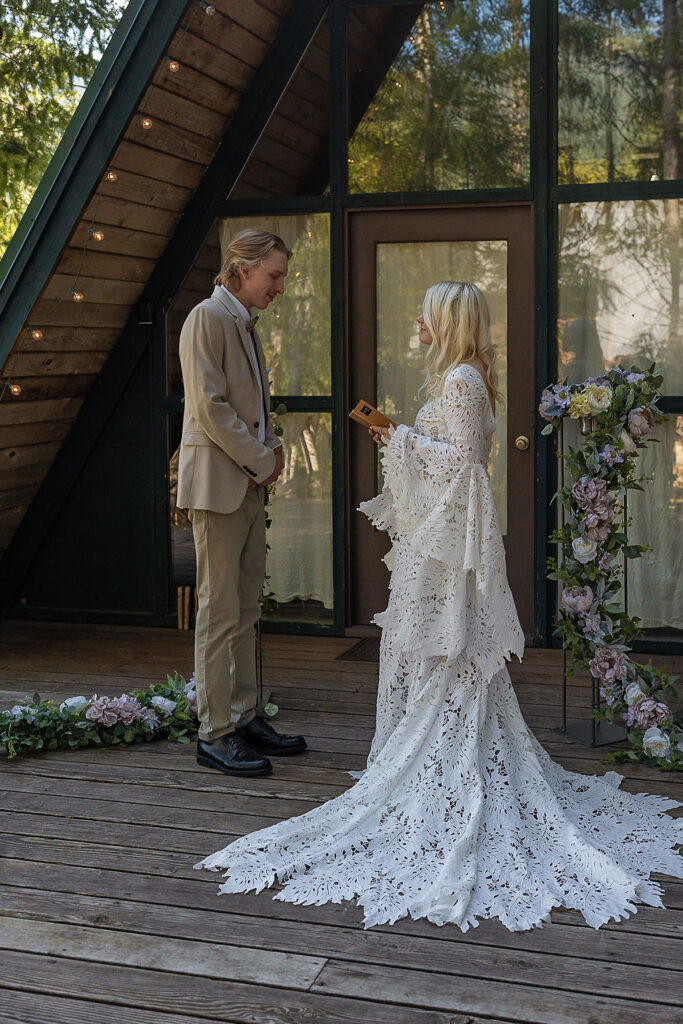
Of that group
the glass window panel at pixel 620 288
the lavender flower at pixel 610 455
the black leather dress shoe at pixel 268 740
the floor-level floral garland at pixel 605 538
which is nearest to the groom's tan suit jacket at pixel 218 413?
the black leather dress shoe at pixel 268 740

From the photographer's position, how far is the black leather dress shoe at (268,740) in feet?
12.6

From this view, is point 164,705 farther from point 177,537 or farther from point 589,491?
point 177,537

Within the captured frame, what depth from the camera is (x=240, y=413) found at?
3666 mm

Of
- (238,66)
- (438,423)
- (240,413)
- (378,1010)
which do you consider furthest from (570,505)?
(238,66)

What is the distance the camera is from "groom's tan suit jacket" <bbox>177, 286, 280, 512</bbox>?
11.6ft

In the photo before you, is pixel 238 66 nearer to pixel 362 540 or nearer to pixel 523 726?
pixel 362 540

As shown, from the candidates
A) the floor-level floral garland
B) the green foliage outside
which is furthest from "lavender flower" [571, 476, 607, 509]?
the green foliage outside

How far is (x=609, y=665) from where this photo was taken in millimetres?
3922

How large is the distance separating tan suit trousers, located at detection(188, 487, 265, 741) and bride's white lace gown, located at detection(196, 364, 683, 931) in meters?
0.50

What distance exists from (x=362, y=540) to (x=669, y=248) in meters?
1.92

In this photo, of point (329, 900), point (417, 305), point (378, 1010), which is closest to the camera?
point (378, 1010)

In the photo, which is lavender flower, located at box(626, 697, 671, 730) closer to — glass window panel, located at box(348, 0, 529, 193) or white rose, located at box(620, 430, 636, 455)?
white rose, located at box(620, 430, 636, 455)

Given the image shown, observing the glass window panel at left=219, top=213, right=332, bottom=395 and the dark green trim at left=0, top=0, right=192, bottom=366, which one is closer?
the dark green trim at left=0, top=0, right=192, bottom=366

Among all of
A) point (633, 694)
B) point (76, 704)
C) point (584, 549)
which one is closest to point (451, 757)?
point (633, 694)
